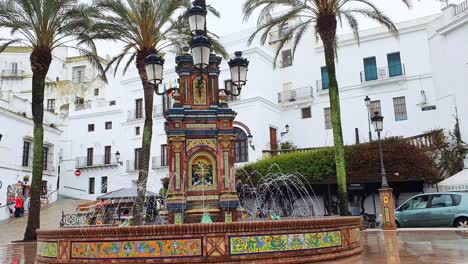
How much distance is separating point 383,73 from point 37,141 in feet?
69.2

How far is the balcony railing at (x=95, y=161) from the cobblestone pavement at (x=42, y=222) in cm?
454

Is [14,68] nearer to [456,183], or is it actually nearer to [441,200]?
[456,183]

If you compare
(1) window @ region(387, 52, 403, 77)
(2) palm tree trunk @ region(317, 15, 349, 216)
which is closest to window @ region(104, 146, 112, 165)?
(1) window @ region(387, 52, 403, 77)

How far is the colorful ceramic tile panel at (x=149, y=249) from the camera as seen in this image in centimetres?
677

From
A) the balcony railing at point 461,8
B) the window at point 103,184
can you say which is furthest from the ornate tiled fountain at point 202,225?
the window at point 103,184

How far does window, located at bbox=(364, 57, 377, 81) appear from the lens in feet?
93.4

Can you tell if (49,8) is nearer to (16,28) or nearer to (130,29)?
(16,28)

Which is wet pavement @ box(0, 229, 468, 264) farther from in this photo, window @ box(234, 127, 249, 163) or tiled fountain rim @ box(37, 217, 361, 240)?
window @ box(234, 127, 249, 163)

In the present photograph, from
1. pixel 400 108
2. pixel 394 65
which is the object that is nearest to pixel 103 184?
pixel 400 108

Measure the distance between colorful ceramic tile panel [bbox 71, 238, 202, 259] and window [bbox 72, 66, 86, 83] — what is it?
46.5 m

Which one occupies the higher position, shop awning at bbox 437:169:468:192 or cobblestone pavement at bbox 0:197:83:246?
shop awning at bbox 437:169:468:192

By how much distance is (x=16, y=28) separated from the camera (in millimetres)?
16188

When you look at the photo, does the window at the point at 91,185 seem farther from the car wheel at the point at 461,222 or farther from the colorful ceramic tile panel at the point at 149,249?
the colorful ceramic tile panel at the point at 149,249

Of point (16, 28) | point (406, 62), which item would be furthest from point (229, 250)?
point (406, 62)
